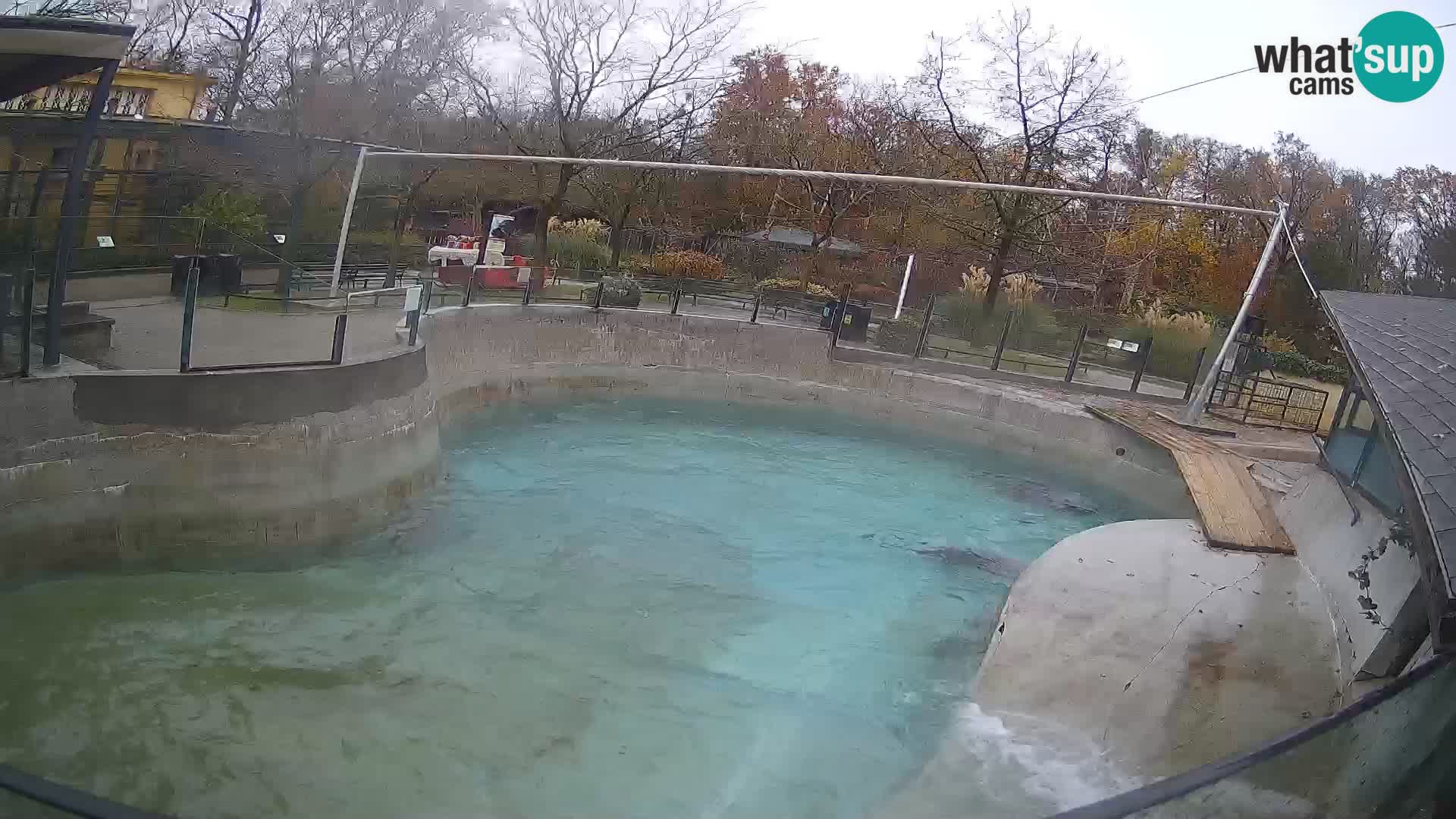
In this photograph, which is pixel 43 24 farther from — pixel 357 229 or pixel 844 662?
pixel 357 229

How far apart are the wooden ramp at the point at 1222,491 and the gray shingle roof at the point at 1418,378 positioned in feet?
6.72

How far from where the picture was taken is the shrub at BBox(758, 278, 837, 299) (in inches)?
920

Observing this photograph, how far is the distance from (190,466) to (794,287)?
17.2 m

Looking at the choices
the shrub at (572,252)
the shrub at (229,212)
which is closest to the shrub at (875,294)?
the shrub at (572,252)

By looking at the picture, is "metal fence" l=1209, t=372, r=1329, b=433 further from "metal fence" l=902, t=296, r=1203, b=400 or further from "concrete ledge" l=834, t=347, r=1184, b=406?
"metal fence" l=902, t=296, r=1203, b=400

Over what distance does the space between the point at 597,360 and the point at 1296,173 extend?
88.8 feet

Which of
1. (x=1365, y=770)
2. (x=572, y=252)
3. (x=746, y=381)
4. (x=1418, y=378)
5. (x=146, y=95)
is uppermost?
(x=146, y=95)

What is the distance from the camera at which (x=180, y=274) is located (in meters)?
12.9

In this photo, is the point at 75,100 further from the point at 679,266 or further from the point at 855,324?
the point at 855,324

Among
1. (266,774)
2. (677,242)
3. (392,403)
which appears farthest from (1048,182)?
(266,774)

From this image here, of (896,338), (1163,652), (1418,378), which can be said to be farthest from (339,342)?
(896,338)

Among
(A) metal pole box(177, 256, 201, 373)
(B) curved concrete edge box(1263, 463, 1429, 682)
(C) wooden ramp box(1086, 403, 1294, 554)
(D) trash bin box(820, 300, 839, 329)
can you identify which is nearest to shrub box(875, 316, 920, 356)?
(D) trash bin box(820, 300, 839, 329)

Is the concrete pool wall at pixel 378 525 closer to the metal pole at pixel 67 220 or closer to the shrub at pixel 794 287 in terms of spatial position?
the metal pole at pixel 67 220

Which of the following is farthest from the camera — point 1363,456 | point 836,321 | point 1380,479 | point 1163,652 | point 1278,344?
point 1278,344
